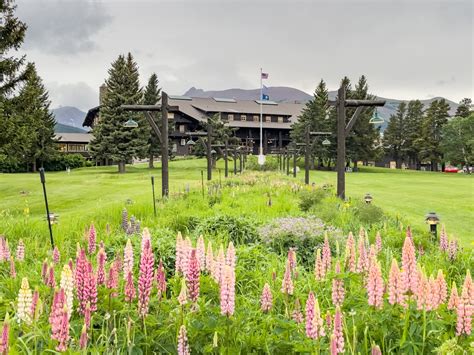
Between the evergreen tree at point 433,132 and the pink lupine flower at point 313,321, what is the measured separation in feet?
260

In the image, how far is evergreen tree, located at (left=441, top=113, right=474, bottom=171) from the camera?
69.1 meters

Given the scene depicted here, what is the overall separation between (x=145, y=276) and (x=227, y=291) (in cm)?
56

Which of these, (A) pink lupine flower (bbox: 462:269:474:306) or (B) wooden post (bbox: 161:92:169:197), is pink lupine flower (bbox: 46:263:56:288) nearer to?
(A) pink lupine flower (bbox: 462:269:474:306)

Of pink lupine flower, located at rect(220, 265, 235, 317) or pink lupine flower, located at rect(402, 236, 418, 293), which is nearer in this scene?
pink lupine flower, located at rect(220, 265, 235, 317)

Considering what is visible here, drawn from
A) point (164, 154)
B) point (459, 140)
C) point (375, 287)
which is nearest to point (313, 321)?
point (375, 287)

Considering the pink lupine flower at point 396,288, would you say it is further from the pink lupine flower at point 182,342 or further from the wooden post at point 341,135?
the wooden post at point 341,135

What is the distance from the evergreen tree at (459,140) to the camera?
69062 mm

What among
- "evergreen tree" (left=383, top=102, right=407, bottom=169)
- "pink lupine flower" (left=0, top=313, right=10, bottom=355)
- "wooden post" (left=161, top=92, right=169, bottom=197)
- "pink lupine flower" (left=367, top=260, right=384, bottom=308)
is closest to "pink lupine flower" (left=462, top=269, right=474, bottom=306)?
"pink lupine flower" (left=367, top=260, right=384, bottom=308)

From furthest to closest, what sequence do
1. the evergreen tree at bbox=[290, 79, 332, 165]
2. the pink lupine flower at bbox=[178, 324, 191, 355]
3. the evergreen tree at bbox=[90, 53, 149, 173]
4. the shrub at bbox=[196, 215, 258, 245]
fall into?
1. the evergreen tree at bbox=[290, 79, 332, 165]
2. the evergreen tree at bbox=[90, 53, 149, 173]
3. the shrub at bbox=[196, 215, 258, 245]
4. the pink lupine flower at bbox=[178, 324, 191, 355]

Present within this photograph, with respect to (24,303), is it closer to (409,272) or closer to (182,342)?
(182,342)

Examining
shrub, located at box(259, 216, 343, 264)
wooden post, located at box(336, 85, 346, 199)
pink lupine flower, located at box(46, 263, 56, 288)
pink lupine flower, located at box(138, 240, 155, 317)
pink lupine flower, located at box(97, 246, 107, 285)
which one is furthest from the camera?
wooden post, located at box(336, 85, 346, 199)

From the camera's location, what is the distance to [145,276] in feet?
9.20

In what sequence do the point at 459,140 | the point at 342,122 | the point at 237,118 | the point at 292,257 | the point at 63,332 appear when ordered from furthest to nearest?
the point at 237,118 → the point at 459,140 → the point at 342,122 → the point at 292,257 → the point at 63,332

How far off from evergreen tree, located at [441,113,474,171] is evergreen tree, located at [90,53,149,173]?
49.2 metres
